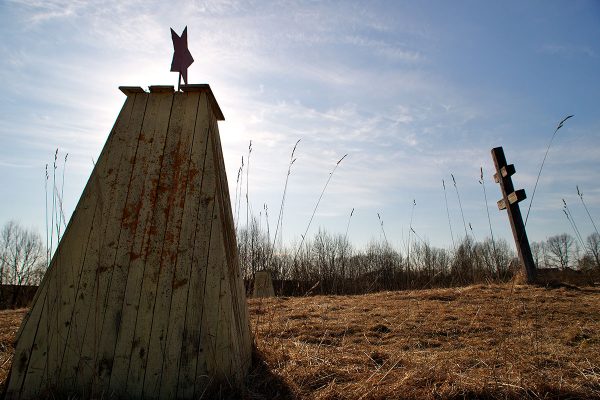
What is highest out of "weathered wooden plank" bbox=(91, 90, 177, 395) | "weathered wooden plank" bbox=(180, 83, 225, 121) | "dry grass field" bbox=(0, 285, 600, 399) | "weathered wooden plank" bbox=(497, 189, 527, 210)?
"weathered wooden plank" bbox=(497, 189, 527, 210)

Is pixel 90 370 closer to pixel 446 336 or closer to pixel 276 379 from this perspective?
pixel 276 379

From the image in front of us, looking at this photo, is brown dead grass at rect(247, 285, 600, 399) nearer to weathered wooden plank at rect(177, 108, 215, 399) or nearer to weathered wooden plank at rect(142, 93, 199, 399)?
weathered wooden plank at rect(177, 108, 215, 399)

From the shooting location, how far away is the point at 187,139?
289cm

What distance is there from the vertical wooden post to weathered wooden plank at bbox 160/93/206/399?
638cm

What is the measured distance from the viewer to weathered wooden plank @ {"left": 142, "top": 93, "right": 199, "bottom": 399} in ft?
7.73

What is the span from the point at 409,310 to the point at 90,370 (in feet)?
13.4

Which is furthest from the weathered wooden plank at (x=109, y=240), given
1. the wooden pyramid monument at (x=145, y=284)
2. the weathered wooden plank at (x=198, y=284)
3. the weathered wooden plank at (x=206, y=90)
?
the weathered wooden plank at (x=198, y=284)

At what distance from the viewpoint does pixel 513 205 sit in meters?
7.47

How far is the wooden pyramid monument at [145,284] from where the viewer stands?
92.9 inches

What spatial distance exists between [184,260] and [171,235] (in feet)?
0.71

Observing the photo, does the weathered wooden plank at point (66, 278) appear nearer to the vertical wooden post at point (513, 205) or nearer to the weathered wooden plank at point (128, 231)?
the weathered wooden plank at point (128, 231)

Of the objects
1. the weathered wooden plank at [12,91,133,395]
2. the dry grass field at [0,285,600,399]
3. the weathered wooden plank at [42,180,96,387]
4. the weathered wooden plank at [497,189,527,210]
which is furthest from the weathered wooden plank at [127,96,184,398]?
the weathered wooden plank at [497,189,527,210]

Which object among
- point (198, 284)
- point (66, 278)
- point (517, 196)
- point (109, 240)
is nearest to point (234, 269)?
point (198, 284)

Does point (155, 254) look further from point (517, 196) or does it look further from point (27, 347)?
point (517, 196)
